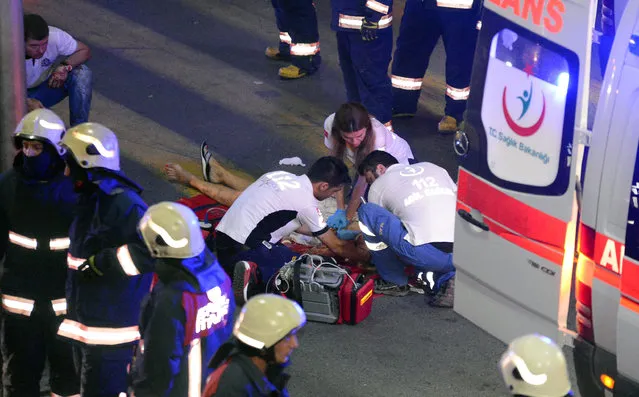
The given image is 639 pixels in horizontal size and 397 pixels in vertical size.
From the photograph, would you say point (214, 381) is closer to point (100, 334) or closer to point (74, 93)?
point (100, 334)

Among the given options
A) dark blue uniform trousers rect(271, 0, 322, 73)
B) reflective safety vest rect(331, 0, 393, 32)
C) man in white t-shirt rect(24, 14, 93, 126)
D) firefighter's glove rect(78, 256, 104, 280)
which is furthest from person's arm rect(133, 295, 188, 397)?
dark blue uniform trousers rect(271, 0, 322, 73)

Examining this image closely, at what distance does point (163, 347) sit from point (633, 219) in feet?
6.49

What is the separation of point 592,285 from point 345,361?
209 centimetres

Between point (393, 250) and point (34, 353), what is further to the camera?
point (393, 250)

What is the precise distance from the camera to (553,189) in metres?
5.38

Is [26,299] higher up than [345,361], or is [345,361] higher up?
[26,299]

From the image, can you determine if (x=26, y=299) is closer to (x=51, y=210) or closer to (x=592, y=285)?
(x=51, y=210)

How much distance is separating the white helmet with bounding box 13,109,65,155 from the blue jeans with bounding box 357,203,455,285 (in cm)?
249

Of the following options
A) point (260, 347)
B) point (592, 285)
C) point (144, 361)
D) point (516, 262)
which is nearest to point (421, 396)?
point (516, 262)

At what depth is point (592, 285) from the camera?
16.9 feet

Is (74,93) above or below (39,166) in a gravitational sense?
below

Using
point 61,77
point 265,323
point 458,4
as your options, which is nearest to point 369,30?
point 458,4

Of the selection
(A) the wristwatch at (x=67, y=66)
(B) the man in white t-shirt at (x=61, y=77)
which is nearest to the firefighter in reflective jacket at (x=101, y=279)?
(B) the man in white t-shirt at (x=61, y=77)

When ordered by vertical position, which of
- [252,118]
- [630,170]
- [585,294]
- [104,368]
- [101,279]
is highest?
[630,170]
